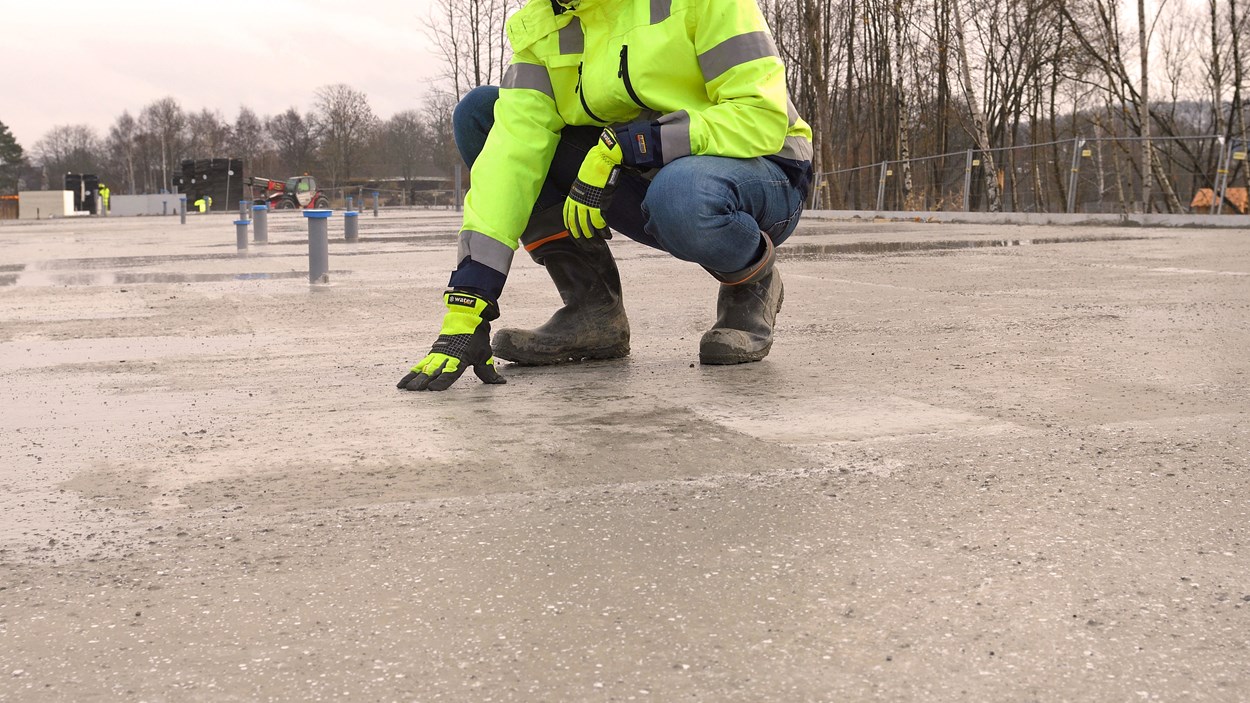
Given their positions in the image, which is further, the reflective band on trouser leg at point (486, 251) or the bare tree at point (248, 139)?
the bare tree at point (248, 139)

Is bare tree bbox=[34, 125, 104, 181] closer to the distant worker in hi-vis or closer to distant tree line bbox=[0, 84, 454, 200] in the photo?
distant tree line bbox=[0, 84, 454, 200]

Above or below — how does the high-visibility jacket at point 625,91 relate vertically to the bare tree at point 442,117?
below

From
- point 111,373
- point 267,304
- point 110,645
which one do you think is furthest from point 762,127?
point 267,304

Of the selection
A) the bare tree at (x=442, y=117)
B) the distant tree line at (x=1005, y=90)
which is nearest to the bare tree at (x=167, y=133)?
the bare tree at (x=442, y=117)

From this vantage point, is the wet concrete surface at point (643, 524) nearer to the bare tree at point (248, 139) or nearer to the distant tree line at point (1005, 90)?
the distant tree line at point (1005, 90)

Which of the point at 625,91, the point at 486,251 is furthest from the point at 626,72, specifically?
the point at 486,251

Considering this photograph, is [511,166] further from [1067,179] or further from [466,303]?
[1067,179]

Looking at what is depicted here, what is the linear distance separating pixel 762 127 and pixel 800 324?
1.45 meters

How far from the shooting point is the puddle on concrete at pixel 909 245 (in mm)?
10352

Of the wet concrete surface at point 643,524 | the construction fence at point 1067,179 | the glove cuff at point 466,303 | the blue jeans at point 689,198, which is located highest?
the construction fence at point 1067,179

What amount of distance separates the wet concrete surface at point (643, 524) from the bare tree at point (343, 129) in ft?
242

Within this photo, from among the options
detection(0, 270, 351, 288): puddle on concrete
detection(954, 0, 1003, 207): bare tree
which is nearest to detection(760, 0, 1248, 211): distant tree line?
detection(954, 0, 1003, 207): bare tree

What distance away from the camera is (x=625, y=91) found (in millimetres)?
3535

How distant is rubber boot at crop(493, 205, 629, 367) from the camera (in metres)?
3.84
